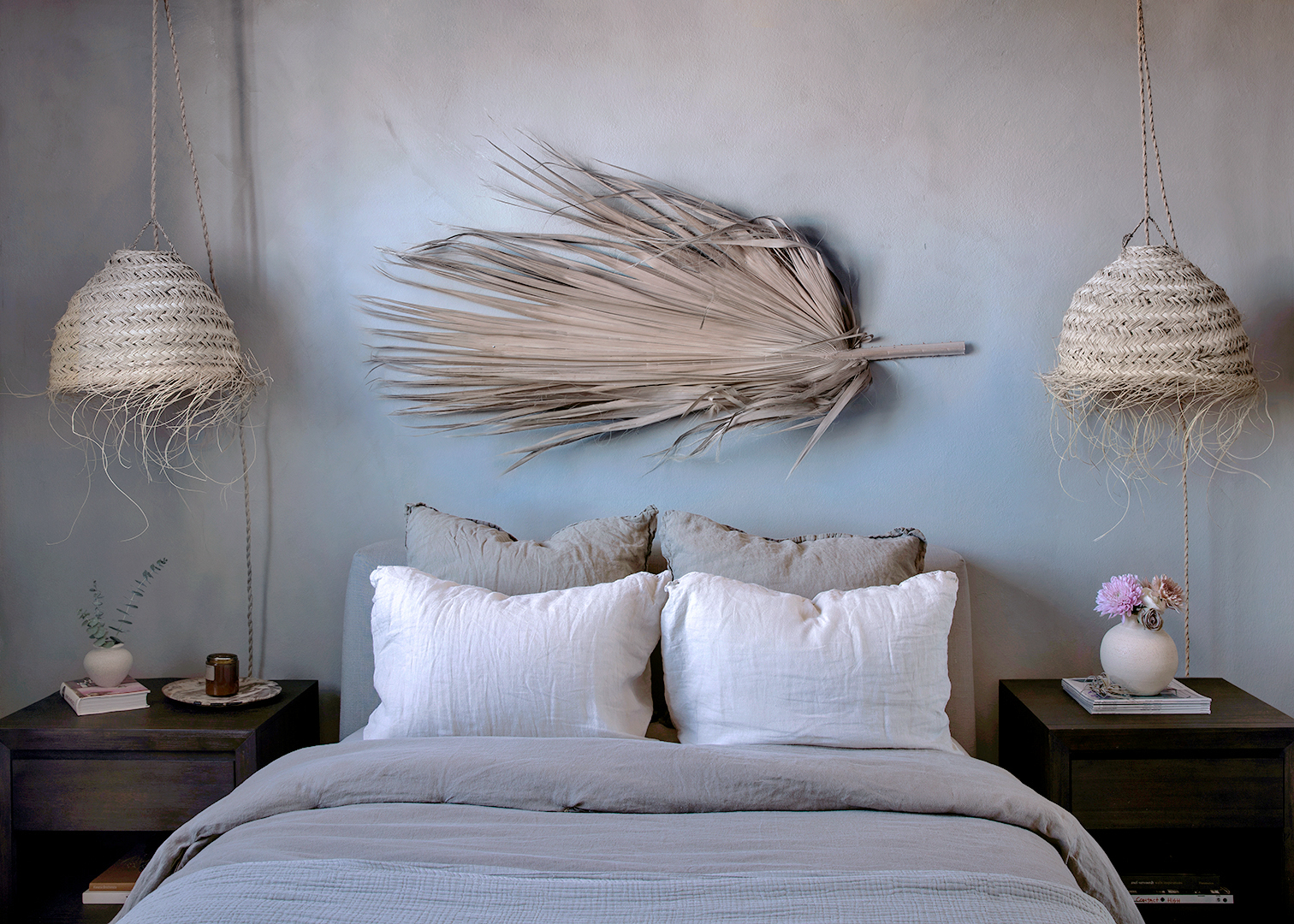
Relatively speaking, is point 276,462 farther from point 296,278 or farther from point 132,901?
point 132,901

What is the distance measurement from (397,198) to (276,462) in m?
0.79

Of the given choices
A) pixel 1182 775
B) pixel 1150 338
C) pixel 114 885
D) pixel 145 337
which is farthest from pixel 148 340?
pixel 1182 775

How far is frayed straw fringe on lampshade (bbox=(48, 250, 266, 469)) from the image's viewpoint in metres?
2.13

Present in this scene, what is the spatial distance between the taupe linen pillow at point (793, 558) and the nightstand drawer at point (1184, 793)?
0.60 meters

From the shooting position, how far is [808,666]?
1.85 metres

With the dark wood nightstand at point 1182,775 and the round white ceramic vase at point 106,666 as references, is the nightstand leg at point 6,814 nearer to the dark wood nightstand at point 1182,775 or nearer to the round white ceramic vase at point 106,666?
the round white ceramic vase at point 106,666

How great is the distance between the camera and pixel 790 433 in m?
2.45

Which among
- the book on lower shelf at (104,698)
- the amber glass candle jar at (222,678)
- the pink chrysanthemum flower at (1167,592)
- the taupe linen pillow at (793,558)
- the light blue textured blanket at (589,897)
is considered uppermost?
the taupe linen pillow at (793,558)

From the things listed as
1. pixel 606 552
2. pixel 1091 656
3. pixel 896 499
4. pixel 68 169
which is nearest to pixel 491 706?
pixel 606 552

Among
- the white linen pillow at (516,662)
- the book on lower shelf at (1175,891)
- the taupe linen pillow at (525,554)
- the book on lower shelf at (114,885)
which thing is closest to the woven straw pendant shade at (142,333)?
the taupe linen pillow at (525,554)

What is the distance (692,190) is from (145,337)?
138 cm

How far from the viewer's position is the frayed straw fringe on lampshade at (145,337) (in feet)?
6.98

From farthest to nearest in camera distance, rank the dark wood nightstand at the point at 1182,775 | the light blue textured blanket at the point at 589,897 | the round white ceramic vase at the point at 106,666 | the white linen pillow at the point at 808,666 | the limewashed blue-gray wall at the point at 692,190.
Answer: the limewashed blue-gray wall at the point at 692,190, the round white ceramic vase at the point at 106,666, the dark wood nightstand at the point at 1182,775, the white linen pillow at the point at 808,666, the light blue textured blanket at the point at 589,897

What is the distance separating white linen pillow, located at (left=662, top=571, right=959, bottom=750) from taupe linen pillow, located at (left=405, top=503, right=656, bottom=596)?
0.24 metres
